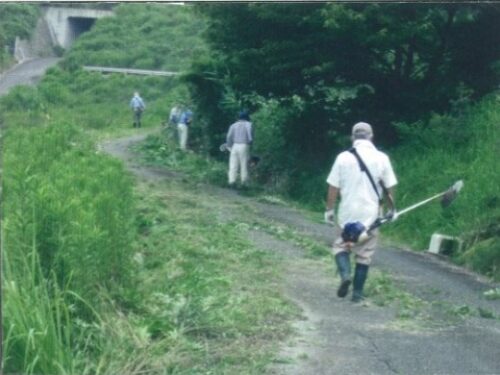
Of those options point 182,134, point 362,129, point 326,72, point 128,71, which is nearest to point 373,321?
point 362,129

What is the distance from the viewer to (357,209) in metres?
5.79

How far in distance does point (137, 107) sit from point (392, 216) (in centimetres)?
158

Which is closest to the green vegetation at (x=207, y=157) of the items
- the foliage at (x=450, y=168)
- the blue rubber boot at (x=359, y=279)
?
the foliage at (x=450, y=168)

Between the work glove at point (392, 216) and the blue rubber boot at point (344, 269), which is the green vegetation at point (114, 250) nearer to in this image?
the blue rubber boot at point (344, 269)

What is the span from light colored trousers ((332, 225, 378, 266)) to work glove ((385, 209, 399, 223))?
92 millimetres

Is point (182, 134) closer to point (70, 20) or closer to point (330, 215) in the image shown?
point (70, 20)

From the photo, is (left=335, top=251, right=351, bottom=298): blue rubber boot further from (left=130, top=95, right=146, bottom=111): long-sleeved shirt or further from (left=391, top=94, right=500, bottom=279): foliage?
(left=130, top=95, right=146, bottom=111): long-sleeved shirt

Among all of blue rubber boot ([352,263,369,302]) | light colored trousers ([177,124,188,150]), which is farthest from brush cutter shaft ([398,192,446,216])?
light colored trousers ([177,124,188,150])

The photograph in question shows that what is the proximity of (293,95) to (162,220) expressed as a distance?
984mm

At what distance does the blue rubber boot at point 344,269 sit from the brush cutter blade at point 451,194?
57 centimetres

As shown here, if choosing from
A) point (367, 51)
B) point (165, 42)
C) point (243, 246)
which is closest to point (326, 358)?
point (243, 246)

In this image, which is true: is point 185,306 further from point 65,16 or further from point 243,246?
point 65,16

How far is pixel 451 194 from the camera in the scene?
5891mm

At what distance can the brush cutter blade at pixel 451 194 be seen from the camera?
5871 millimetres
